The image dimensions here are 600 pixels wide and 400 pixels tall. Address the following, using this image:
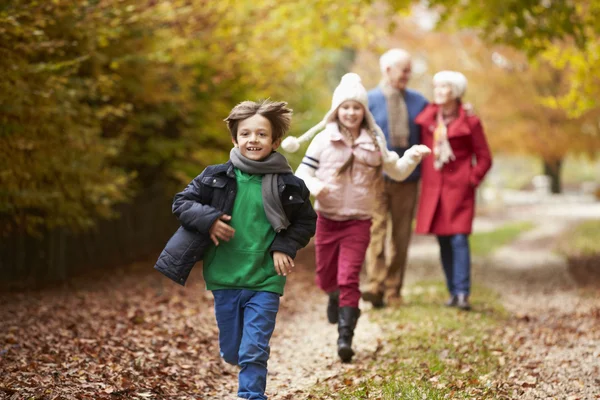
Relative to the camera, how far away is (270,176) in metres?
4.09

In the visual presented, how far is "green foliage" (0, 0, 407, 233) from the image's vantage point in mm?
6965

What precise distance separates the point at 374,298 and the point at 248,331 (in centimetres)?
337

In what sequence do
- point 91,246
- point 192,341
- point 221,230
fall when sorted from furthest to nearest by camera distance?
point 91,246
point 192,341
point 221,230

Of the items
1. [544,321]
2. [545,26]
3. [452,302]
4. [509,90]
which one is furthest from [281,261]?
[509,90]

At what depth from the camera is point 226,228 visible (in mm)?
3904

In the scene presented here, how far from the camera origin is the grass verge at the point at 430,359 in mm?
4410

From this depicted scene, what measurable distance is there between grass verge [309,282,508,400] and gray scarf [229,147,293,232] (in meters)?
1.16

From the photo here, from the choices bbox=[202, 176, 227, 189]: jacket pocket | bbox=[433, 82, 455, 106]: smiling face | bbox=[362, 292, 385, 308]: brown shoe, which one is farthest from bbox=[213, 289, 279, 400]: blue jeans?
bbox=[433, 82, 455, 106]: smiling face

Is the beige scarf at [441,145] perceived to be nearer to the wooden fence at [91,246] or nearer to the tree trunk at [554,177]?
the wooden fence at [91,246]

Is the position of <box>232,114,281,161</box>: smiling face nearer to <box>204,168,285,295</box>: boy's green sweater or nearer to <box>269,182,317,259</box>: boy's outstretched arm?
<box>204,168,285,295</box>: boy's green sweater

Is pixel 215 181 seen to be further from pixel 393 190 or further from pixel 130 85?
pixel 130 85

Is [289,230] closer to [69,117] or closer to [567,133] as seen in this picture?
[69,117]

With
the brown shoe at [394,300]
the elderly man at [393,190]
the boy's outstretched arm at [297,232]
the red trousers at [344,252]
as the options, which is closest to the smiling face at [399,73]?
the elderly man at [393,190]

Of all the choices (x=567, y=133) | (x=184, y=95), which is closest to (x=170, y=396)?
(x=184, y=95)
